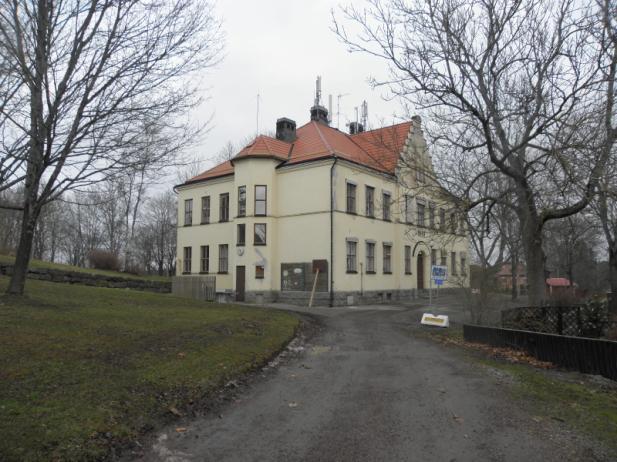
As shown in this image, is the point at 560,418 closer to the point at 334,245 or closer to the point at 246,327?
the point at 246,327

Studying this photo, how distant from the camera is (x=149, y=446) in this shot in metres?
4.96

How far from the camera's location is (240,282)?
30.5 metres

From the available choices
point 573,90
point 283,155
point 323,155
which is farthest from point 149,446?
point 283,155

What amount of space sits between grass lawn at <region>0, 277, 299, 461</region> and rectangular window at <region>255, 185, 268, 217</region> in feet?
55.7

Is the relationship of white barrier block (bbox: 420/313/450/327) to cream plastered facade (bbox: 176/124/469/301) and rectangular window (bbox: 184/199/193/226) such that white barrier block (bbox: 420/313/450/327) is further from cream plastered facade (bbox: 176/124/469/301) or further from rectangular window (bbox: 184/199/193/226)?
rectangular window (bbox: 184/199/193/226)

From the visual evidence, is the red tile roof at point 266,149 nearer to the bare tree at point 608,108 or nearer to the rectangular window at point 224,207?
the rectangular window at point 224,207

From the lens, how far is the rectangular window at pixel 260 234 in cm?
2995

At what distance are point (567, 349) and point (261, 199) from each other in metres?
22.8

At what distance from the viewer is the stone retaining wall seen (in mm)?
24048

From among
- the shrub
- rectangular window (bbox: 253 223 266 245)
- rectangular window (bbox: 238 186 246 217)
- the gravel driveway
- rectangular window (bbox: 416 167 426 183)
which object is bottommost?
the gravel driveway

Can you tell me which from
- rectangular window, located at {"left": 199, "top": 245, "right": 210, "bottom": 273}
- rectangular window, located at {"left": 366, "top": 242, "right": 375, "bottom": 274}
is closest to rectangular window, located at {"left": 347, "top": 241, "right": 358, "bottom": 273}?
rectangular window, located at {"left": 366, "top": 242, "right": 375, "bottom": 274}

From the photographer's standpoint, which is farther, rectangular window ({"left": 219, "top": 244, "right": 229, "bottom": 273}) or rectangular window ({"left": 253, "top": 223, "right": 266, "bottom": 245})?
rectangular window ({"left": 219, "top": 244, "right": 229, "bottom": 273})

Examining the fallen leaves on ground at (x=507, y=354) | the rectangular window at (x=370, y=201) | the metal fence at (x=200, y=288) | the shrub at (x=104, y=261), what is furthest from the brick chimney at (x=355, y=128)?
the fallen leaves on ground at (x=507, y=354)

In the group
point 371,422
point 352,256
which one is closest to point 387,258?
point 352,256
